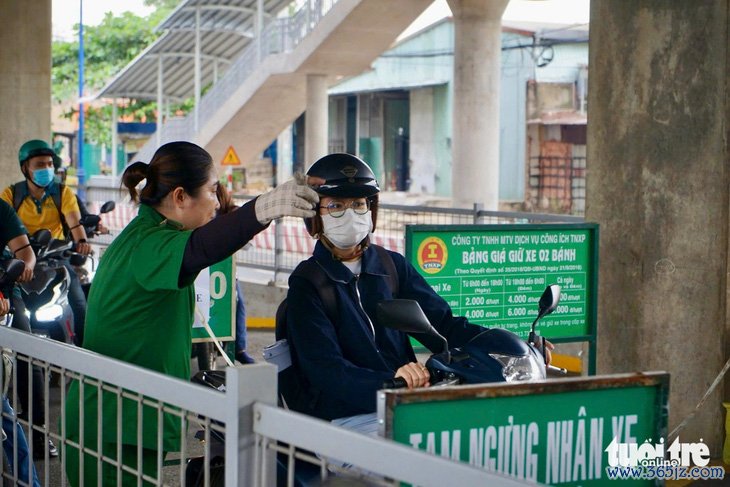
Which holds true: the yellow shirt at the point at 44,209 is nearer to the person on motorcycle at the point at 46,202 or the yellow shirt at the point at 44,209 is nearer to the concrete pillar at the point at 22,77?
the person on motorcycle at the point at 46,202

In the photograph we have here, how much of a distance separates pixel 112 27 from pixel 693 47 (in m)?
48.0

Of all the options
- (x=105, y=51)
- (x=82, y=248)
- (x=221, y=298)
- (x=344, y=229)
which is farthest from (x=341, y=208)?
(x=105, y=51)

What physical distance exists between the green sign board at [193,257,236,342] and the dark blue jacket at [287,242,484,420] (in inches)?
148

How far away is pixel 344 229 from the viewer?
4.70 meters

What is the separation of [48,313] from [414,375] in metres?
5.73

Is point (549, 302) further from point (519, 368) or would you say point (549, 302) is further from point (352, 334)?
point (352, 334)

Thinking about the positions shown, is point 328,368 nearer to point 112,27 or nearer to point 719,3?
point 719,3

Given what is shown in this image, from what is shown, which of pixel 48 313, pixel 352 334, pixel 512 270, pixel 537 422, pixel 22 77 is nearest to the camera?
pixel 537 422

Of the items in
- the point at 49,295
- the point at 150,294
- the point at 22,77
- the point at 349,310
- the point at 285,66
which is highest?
the point at 285,66

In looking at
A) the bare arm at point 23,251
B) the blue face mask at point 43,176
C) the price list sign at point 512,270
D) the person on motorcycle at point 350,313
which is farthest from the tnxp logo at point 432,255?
the blue face mask at point 43,176

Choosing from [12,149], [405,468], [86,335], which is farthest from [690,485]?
[12,149]

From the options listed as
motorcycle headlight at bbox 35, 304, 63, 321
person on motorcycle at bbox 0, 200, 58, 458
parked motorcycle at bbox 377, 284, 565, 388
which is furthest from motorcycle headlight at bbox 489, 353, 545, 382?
motorcycle headlight at bbox 35, 304, 63, 321

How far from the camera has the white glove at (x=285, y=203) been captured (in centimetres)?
348

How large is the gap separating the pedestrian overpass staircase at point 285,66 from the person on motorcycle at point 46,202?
1398 cm
